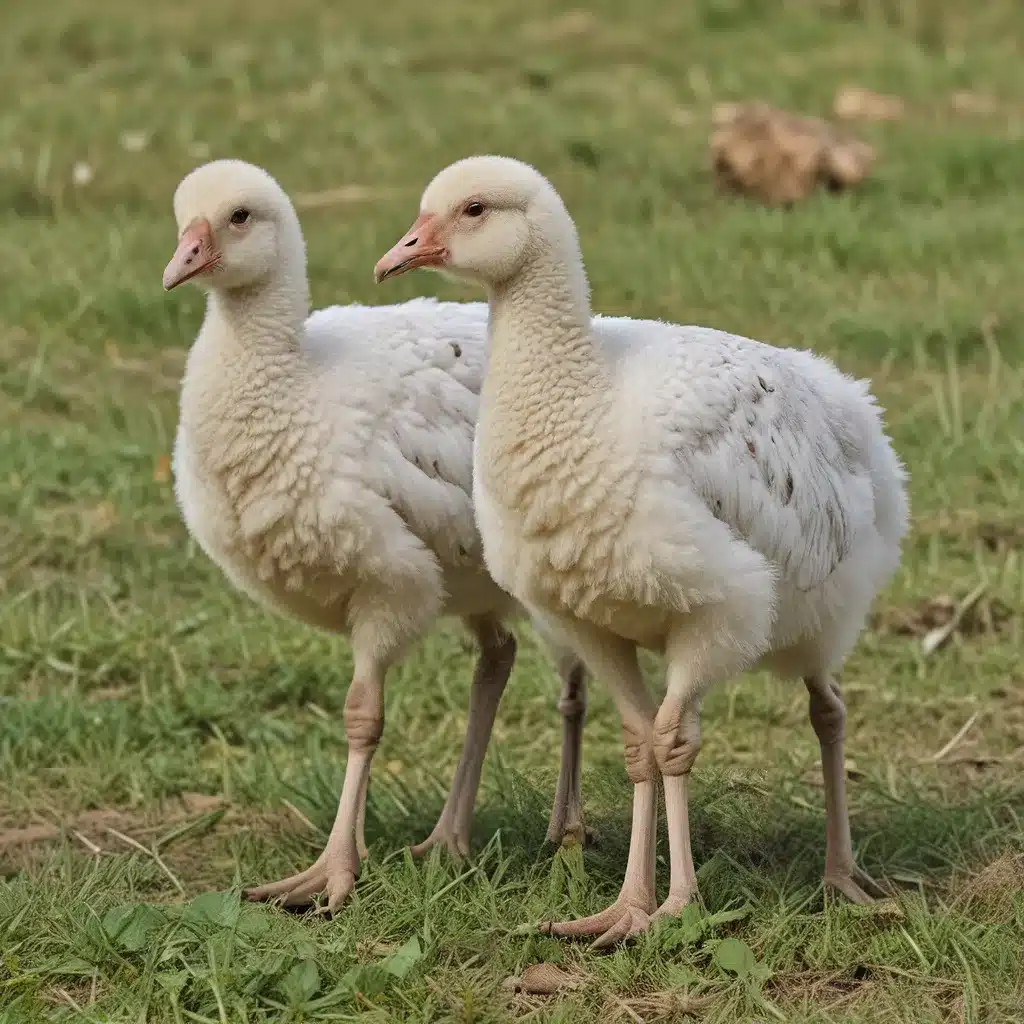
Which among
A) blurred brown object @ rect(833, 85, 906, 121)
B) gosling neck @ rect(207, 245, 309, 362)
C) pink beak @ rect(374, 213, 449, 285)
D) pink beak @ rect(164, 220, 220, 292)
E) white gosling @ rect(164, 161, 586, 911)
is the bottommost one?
blurred brown object @ rect(833, 85, 906, 121)

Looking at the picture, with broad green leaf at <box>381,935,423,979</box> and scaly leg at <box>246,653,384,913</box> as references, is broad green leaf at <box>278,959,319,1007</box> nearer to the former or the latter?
broad green leaf at <box>381,935,423,979</box>

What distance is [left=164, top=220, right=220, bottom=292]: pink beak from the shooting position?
4.69m

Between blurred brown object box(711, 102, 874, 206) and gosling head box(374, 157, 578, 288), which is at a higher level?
gosling head box(374, 157, 578, 288)

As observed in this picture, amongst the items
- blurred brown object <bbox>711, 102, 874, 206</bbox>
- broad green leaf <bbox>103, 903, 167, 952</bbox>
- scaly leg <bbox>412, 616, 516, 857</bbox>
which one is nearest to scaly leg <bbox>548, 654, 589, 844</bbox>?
scaly leg <bbox>412, 616, 516, 857</bbox>

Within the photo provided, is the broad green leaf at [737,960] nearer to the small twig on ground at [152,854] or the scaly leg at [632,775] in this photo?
the scaly leg at [632,775]

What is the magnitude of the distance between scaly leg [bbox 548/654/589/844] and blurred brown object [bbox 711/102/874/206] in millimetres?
4978

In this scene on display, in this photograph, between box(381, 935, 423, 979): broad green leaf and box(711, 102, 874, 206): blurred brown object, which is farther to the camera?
box(711, 102, 874, 206): blurred brown object

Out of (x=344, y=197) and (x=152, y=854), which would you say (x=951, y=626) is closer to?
(x=152, y=854)

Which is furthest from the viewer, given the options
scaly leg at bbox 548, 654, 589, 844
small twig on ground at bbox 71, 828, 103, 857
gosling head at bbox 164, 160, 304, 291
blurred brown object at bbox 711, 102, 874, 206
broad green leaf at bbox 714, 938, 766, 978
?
blurred brown object at bbox 711, 102, 874, 206

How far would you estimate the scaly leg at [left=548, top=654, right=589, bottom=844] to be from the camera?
4.92m

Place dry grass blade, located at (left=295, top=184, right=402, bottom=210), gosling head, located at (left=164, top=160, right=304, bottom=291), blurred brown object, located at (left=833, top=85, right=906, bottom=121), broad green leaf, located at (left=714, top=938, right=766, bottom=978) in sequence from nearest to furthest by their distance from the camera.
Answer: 1. broad green leaf, located at (left=714, top=938, right=766, bottom=978)
2. gosling head, located at (left=164, top=160, right=304, bottom=291)
3. dry grass blade, located at (left=295, top=184, right=402, bottom=210)
4. blurred brown object, located at (left=833, top=85, right=906, bottom=121)

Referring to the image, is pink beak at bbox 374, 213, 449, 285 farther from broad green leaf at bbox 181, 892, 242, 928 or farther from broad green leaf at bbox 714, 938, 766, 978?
broad green leaf at bbox 714, 938, 766, 978

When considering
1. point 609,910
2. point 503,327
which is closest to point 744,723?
point 609,910

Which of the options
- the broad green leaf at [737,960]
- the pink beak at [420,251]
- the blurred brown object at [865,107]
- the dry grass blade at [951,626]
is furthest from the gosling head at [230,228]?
the blurred brown object at [865,107]
